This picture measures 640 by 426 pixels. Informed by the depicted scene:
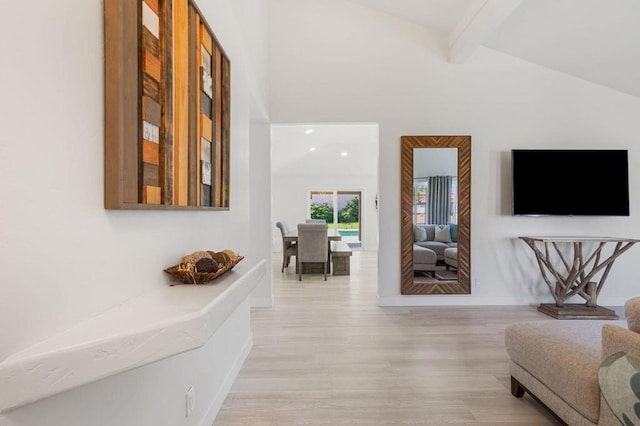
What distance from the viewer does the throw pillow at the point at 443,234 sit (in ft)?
13.9

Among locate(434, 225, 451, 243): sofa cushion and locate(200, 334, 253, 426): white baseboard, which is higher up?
locate(434, 225, 451, 243): sofa cushion

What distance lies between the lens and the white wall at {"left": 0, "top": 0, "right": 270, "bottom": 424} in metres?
0.69

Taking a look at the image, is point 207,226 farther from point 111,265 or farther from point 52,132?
point 52,132

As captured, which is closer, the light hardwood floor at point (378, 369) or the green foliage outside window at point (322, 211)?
the light hardwood floor at point (378, 369)

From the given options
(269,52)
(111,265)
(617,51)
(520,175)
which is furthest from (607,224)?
(111,265)

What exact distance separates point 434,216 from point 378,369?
7.34ft

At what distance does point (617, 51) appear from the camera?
3602 mm

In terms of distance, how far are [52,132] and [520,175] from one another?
445 centimetres

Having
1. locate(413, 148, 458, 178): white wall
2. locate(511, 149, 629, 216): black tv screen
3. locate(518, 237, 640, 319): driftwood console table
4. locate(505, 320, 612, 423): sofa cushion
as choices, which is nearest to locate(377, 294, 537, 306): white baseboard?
locate(518, 237, 640, 319): driftwood console table

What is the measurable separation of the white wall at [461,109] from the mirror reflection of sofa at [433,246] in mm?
238

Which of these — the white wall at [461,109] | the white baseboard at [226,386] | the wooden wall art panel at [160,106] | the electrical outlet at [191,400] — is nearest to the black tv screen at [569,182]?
the white wall at [461,109]

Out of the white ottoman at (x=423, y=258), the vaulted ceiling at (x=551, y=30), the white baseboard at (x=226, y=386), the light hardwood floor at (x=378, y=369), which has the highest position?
the vaulted ceiling at (x=551, y=30)

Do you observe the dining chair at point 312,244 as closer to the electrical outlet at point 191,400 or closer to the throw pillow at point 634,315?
the electrical outlet at point 191,400

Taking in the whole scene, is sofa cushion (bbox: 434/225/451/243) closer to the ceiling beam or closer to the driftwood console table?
the driftwood console table
